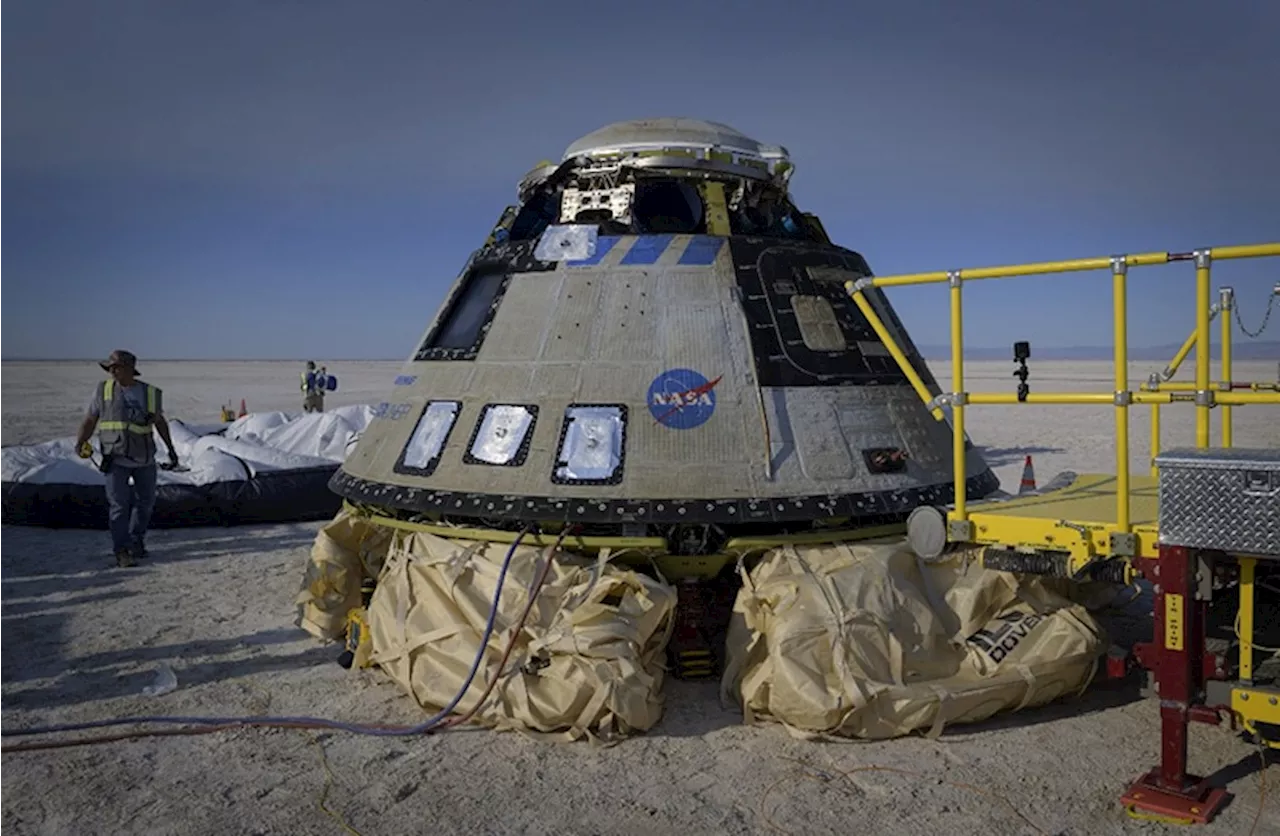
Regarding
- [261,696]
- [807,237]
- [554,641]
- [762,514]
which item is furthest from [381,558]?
[807,237]

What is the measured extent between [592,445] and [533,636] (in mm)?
1222

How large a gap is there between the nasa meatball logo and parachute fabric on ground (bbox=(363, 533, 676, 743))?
3.21ft

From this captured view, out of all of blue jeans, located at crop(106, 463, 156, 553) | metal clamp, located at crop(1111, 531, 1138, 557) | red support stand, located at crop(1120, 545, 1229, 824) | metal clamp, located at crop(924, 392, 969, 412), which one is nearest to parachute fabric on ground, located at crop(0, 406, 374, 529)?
blue jeans, located at crop(106, 463, 156, 553)

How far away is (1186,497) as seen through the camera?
3.98 m

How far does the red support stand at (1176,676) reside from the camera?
406cm

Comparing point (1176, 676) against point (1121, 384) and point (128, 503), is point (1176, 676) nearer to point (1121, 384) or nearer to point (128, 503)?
point (1121, 384)

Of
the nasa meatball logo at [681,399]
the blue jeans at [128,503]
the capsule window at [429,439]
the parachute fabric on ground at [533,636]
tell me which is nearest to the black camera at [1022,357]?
the nasa meatball logo at [681,399]

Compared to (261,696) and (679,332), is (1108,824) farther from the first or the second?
(261,696)

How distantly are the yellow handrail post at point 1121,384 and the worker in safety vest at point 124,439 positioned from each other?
7.96m

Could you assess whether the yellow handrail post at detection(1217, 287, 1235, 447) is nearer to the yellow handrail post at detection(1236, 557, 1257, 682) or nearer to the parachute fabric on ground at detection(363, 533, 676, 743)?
the yellow handrail post at detection(1236, 557, 1257, 682)

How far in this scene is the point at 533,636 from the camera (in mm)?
5000

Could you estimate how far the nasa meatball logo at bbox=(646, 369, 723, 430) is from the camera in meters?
5.72

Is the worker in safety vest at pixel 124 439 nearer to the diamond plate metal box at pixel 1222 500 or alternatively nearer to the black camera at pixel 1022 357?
the black camera at pixel 1022 357

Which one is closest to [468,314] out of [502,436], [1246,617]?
[502,436]
